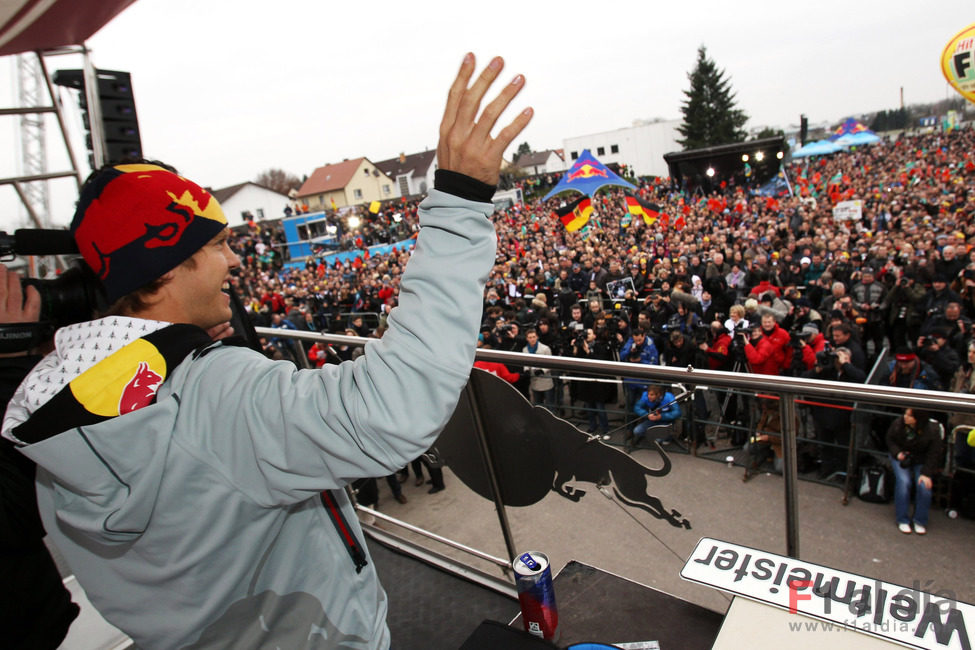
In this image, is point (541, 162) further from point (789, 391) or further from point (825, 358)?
point (789, 391)

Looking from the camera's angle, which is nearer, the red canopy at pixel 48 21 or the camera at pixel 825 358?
the red canopy at pixel 48 21

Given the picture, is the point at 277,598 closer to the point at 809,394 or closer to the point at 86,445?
the point at 86,445

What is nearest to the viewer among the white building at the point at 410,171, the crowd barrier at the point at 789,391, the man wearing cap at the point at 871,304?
the crowd barrier at the point at 789,391

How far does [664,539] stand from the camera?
2.08 m

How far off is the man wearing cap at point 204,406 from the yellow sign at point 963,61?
76.4 ft

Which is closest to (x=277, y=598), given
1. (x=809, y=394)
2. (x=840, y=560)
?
(x=809, y=394)

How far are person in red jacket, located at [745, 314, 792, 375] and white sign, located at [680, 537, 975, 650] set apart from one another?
6.44 m

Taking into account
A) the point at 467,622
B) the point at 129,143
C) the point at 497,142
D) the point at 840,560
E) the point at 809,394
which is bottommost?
the point at 840,560

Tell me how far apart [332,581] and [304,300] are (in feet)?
63.5

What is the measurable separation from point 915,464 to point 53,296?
5230 mm

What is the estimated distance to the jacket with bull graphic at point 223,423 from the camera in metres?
0.79

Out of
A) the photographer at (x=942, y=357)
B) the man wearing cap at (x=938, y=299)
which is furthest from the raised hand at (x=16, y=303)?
the man wearing cap at (x=938, y=299)

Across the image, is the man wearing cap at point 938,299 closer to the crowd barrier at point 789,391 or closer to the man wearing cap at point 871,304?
the man wearing cap at point 871,304

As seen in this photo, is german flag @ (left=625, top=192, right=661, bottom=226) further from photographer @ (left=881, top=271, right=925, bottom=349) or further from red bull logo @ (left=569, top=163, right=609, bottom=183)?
photographer @ (left=881, top=271, right=925, bottom=349)
